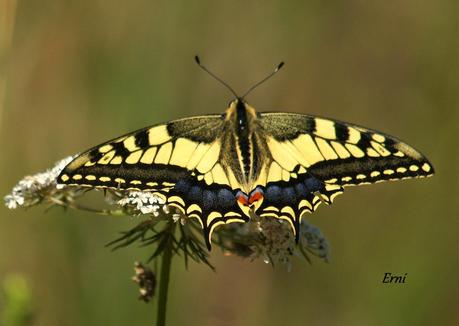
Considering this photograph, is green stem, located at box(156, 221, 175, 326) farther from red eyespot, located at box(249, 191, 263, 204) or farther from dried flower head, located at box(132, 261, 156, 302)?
red eyespot, located at box(249, 191, 263, 204)

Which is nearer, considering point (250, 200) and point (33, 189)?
point (250, 200)

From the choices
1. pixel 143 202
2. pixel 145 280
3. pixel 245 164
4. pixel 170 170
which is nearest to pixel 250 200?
pixel 245 164

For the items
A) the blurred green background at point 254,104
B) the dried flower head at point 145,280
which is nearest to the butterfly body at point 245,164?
the dried flower head at point 145,280

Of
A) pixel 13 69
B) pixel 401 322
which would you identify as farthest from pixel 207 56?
pixel 401 322

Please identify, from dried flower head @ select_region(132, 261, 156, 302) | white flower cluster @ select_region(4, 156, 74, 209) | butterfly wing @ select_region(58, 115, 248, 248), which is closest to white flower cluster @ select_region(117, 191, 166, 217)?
butterfly wing @ select_region(58, 115, 248, 248)

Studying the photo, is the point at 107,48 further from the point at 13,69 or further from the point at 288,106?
the point at 288,106

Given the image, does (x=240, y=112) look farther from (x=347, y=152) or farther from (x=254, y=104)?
(x=254, y=104)

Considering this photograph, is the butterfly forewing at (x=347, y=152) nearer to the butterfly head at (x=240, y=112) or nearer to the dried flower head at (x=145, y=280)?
the butterfly head at (x=240, y=112)
